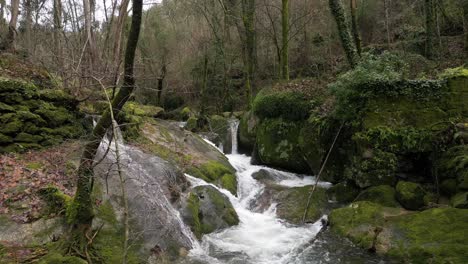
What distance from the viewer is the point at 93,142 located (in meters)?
5.43

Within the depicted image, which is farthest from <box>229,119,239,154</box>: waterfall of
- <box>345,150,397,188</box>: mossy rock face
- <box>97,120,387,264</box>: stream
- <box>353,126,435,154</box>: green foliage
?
<box>353,126,435,154</box>: green foliage

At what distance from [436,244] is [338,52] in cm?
1970

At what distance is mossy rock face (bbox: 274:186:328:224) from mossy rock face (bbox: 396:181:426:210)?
203 cm

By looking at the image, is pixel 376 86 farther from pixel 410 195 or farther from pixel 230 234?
pixel 230 234

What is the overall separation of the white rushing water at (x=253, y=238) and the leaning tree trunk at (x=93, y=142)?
7.45ft

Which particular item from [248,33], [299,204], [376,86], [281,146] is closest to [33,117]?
[299,204]

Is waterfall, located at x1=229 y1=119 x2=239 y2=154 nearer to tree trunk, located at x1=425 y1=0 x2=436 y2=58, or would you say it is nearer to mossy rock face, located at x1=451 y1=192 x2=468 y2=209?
tree trunk, located at x1=425 y1=0 x2=436 y2=58

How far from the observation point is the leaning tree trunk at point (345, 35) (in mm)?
12049

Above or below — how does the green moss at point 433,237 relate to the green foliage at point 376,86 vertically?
below

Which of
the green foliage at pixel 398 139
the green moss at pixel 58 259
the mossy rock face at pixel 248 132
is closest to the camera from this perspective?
the green moss at pixel 58 259

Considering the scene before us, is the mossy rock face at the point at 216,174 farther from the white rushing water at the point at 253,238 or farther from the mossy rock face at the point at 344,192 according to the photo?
the mossy rock face at the point at 344,192

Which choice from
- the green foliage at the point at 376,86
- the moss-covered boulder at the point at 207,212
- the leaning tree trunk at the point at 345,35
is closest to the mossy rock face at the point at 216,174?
the moss-covered boulder at the point at 207,212

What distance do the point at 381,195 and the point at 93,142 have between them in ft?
21.2

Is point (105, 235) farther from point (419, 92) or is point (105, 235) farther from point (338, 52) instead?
point (338, 52)
